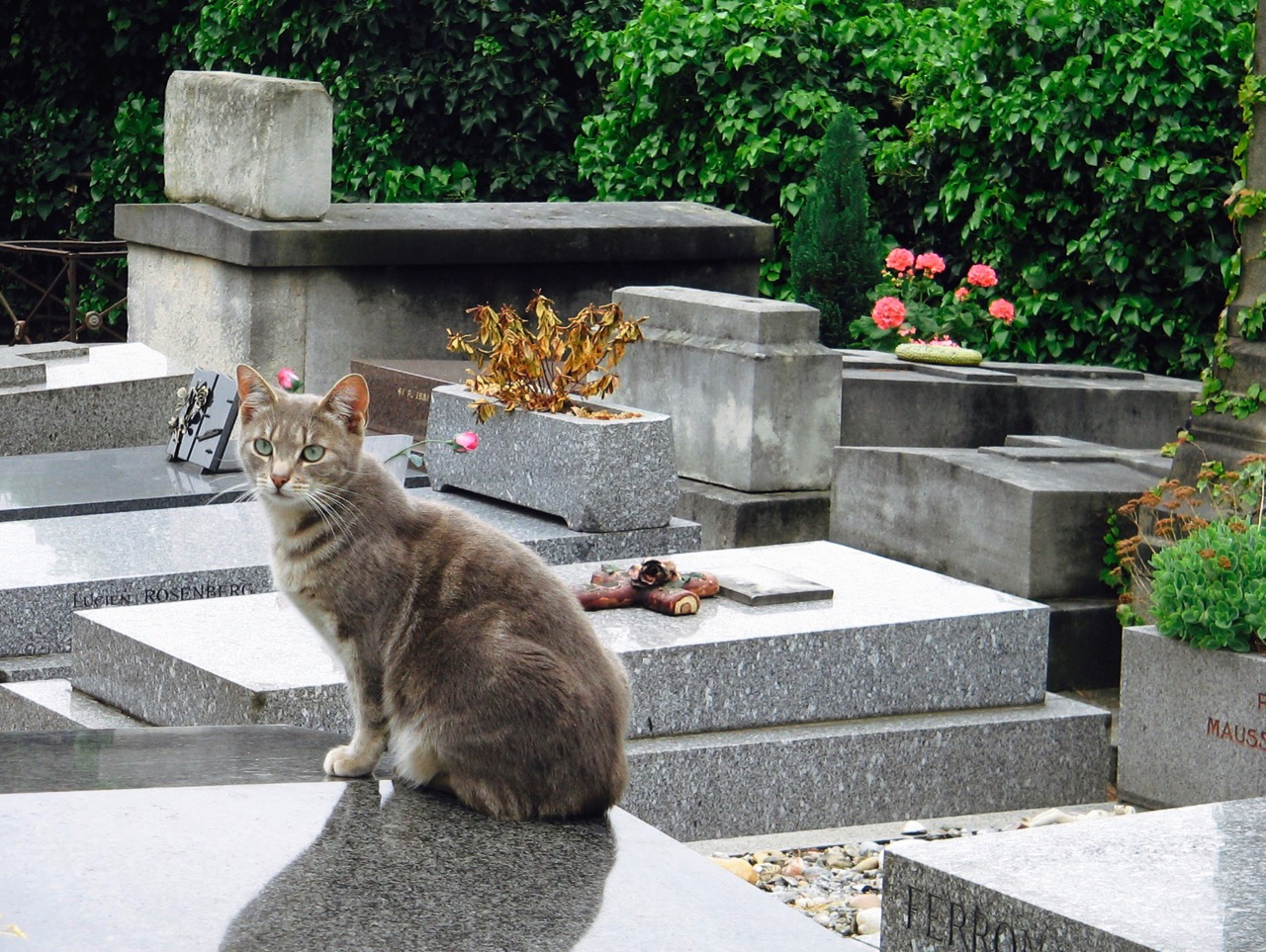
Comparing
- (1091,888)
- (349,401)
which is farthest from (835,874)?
(349,401)

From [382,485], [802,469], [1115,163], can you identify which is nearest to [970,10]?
[1115,163]

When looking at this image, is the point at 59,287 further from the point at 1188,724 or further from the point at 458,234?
the point at 1188,724

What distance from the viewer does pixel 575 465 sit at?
6.86 m

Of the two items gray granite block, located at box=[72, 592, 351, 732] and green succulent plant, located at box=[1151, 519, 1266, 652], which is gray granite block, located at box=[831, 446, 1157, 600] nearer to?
green succulent plant, located at box=[1151, 519, 1266, 652]

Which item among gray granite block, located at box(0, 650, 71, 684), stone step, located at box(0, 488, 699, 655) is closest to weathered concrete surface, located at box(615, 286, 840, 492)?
stone step, located at box(0, 488, 699, 655)

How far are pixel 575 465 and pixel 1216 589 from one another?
236 centimetres

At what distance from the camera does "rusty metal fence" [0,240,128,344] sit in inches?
562

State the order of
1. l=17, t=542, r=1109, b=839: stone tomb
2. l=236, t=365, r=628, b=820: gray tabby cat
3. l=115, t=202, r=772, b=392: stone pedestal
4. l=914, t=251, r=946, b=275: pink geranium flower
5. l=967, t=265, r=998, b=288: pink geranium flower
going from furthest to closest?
l=914, t=251, r=946, b=275: pink geranium flower < l=967, t=265, r=998, b=288: pink geranium flower < l=115, t=202, r=772, b=392: stone pedestal < l=17, t=542, r=1109, b=839: stone tomb < l=236, t=365, r=628, b=820: gray tabby cat

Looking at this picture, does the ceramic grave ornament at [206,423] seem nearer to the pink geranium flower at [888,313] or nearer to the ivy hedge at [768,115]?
the pink geranium flower at [888,313]

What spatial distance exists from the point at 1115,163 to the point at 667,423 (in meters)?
4.16

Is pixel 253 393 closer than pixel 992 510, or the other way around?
pixel 253 393

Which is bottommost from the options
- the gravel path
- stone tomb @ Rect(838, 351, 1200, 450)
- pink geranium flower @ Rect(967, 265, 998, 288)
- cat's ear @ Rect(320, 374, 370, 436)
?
the gravel path

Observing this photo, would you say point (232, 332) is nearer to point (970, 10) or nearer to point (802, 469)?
point (802, 469)

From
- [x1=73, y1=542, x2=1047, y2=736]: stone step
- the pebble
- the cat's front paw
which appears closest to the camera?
the cat's front paw
